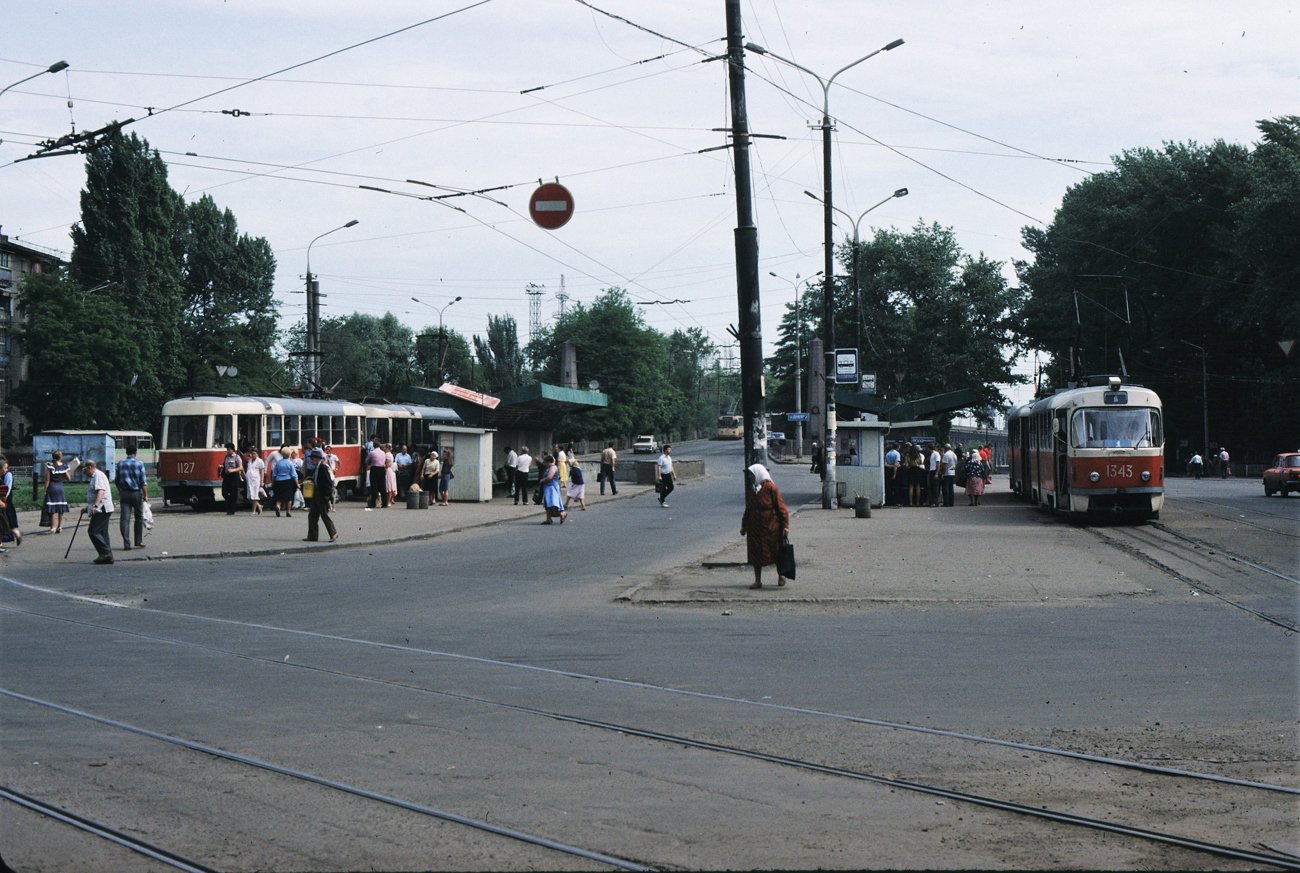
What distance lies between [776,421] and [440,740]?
396 feet

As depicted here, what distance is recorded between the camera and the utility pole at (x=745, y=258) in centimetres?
1806

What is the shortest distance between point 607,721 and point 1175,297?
67308mm

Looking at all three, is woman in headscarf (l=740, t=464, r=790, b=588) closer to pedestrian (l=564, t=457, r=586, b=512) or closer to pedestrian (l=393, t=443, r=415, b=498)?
pedestrian (l=564, t=457, r=586, b=512)

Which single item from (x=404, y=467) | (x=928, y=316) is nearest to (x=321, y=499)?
(x=404, y=467)

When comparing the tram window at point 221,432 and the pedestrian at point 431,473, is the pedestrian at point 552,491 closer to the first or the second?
the pedestrian at point 431,473

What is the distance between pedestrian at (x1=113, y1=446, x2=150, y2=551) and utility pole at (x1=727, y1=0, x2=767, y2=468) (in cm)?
1038

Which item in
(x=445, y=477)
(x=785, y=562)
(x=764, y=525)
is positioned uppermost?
(x=445, y=477)

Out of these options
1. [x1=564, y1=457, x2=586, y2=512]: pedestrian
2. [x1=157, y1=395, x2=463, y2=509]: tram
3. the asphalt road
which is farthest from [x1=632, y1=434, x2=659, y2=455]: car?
the asphalt road

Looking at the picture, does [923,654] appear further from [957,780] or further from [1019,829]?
[1019,829]

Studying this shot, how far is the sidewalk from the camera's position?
1579 cm

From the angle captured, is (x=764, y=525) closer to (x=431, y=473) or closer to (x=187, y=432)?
(x=431, y=473)

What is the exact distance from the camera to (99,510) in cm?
2020

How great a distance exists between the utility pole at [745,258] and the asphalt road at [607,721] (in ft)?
12.3

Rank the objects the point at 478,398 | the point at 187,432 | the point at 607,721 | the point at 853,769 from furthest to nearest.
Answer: the point at 478,398 < the point at 187,432 < the point at 607,721 < the point at 853,769
